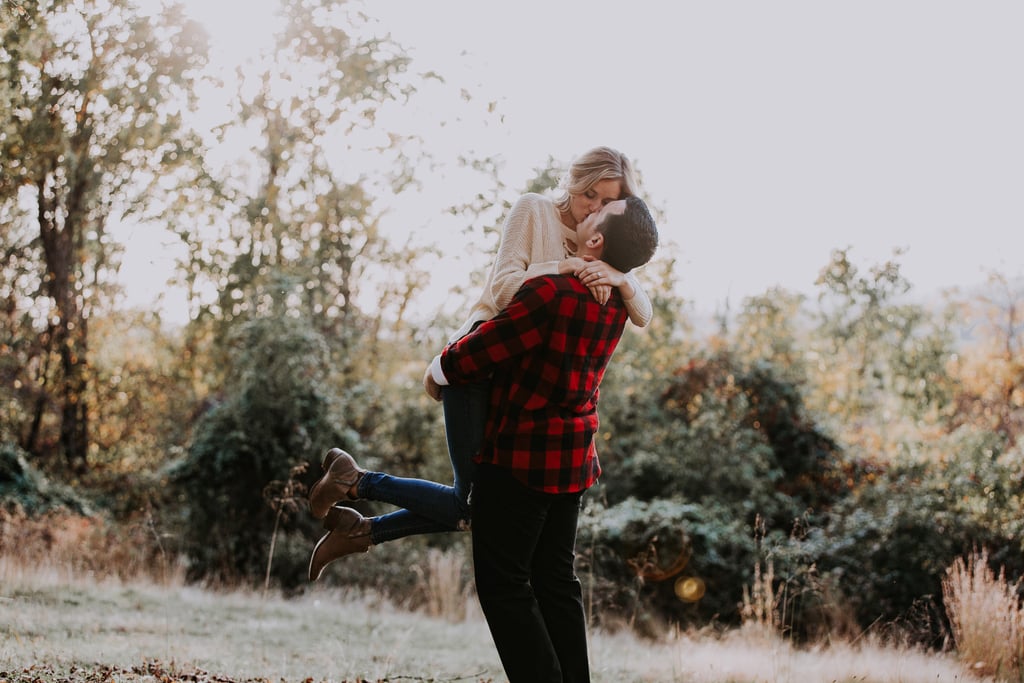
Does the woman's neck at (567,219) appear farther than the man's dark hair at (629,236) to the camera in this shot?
Yes

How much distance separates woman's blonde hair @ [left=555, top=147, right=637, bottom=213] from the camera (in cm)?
248

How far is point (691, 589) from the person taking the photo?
6.77 meters

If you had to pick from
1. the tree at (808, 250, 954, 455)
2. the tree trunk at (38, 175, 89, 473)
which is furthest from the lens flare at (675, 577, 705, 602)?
the tree trunk at (38, 175, 89, 473)

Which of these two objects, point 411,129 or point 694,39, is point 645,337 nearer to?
point 694,39

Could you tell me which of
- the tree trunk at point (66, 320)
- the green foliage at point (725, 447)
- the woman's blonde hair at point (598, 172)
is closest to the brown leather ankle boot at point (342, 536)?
the woman's blonde hair at point (598, 172)

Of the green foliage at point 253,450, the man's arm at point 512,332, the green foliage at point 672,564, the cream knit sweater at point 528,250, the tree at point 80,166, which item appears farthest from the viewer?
the green foliage at point 253,450

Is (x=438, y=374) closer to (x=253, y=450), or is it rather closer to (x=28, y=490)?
(x=253, y=450)

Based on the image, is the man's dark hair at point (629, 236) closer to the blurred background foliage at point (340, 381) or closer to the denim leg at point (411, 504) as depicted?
the denim leg at point (411, 504)

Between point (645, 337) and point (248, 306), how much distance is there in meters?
4.28

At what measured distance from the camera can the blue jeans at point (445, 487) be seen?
2498 mm

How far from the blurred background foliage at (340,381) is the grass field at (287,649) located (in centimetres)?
47

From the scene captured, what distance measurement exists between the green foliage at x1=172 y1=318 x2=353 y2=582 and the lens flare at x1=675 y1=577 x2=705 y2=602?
3342mm

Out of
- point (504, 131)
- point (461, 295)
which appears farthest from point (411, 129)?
point (461, 295)

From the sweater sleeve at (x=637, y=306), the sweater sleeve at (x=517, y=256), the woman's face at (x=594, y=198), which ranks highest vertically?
the woman's face at (x=594, y=198)
